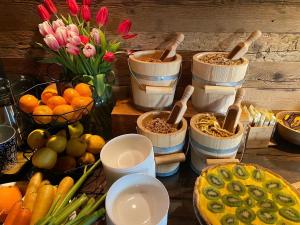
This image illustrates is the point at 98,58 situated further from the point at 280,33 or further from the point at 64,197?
the point at 280,33

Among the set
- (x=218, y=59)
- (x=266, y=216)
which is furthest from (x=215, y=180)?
(x=218, y=59)

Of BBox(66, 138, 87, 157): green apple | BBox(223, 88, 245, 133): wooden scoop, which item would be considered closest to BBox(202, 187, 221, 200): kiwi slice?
BBox(223, 88, 245, 133): wooden scoop

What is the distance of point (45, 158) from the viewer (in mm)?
771

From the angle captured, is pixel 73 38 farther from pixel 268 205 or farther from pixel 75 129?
pixel 268 205

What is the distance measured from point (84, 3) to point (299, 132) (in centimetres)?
85

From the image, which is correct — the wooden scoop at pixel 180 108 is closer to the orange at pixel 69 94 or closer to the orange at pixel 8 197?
the orange at pixel 69 94

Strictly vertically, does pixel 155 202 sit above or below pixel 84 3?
below

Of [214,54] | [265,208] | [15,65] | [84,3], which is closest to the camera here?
[265,208]

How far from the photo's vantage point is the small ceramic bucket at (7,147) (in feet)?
2.70

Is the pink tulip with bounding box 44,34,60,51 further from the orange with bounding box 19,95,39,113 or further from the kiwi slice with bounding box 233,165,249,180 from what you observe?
the kiwi slice with bounding box 233,165,249,180

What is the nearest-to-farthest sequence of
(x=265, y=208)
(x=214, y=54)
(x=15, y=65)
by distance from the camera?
(x=265, y=208) < (x=214, y=54) < (x=15, y=65)

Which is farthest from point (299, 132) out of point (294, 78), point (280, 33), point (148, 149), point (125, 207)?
point (125, 207)

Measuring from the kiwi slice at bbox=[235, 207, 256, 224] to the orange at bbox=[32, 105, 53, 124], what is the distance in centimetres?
55

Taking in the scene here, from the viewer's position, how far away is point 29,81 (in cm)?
104
